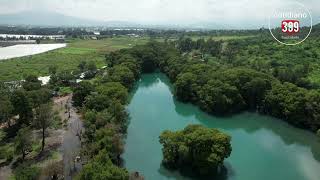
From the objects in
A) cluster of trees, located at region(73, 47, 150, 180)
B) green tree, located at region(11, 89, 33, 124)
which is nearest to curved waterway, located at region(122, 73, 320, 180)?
cluster of trees, located at region(73, 47, 150, 180)

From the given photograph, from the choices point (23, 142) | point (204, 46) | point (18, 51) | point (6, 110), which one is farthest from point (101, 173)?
point (18, 51)

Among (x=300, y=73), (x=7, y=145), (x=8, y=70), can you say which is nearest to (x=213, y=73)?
(x=300, y=73)

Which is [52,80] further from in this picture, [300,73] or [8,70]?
[300,73]

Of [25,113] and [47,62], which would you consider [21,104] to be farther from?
[47,62]

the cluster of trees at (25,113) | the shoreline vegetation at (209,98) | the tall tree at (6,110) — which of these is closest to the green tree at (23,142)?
the cluster of trees at (25,113)

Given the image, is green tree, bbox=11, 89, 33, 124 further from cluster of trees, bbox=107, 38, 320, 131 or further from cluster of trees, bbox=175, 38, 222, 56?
cluster of trees, bbox=175, 38, 222, 56
